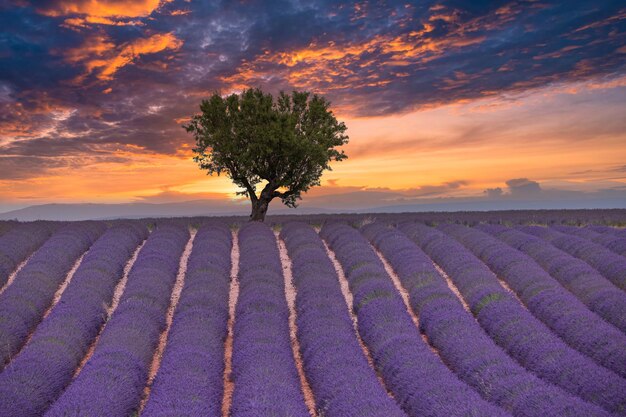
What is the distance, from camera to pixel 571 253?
15.0 m

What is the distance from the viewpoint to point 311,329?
8.91 m

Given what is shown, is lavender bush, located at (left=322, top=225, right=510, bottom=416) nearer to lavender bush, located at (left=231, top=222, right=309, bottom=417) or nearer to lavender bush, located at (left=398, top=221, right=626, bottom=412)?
lavender bush, located at (left=231, top=222, right=309, bottom=417)

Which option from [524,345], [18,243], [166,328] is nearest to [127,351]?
[166,328]

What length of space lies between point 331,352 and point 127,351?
3.03 meters

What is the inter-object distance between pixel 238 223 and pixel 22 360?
43.5 ft

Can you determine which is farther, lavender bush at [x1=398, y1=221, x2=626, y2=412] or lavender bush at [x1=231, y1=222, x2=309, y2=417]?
lavender bush at [x1=398, y1=221, x2=626, y2=412]

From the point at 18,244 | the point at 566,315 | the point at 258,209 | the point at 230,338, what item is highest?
the point at 258,209

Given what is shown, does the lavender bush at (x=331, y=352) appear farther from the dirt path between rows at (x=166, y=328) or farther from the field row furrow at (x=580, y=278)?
the field row furrow at (x=580, y=278)

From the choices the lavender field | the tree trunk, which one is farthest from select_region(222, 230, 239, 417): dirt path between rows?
the tree trunk

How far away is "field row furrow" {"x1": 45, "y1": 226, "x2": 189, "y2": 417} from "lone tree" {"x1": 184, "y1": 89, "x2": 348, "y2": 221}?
7.08 m

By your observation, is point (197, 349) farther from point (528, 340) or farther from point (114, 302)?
point (528, 340)

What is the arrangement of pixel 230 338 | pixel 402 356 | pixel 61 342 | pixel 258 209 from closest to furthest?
pixel 402 356 → pixel 61 342 → pixel 230 338 → pixel 258 209

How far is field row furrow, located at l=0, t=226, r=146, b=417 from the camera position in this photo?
22.5ft

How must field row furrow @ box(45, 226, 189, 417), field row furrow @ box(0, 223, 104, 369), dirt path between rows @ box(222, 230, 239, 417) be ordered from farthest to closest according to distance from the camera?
field row furrow @ box(0, 223, 104, 369)
dirt path between rows @ box(222, 230, 239, 417)
field row furrow @ box(45, 226, 189, 417)
